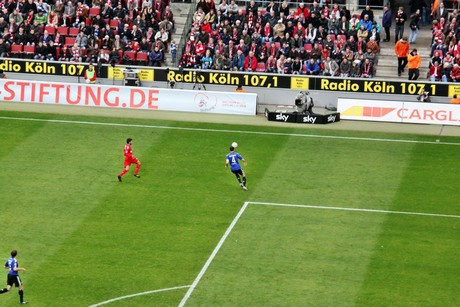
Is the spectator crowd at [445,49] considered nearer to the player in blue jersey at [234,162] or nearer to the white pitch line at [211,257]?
the player in blue jersey at [234,162]

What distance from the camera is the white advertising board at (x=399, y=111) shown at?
55250mm

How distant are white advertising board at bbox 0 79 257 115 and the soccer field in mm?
2769

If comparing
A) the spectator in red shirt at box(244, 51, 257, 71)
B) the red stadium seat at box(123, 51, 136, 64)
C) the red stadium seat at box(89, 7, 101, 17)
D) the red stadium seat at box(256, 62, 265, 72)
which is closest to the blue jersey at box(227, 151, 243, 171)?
the spectator in red shirt at box(244, 51, 257, 71)

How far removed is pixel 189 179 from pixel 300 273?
413 inches

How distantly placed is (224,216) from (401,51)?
22.1 meters

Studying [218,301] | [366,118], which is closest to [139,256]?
[218,301]

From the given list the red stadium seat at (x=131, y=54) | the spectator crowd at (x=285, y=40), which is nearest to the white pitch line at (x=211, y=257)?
the spectator crowd at (x=285, y=40)

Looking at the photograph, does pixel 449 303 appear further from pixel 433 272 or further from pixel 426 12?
pixel 426 12

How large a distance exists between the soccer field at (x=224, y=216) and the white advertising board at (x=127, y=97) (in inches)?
109

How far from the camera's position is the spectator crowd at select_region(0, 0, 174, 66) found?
204ft

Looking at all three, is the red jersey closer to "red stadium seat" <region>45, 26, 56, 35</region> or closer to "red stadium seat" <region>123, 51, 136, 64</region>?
"red stadium seat" <region>123, 51, 136, 64</region>

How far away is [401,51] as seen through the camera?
60.2 metres

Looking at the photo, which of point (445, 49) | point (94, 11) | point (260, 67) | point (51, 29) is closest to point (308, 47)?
point (260, 67)

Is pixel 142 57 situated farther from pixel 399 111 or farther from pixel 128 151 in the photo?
pixel 128 151
